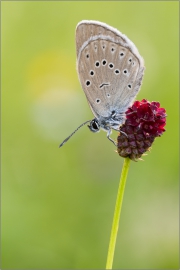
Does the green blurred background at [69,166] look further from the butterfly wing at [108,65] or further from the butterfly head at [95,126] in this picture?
the butterfly wing at [108,65]

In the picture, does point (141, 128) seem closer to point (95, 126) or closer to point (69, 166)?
point (95, 126)

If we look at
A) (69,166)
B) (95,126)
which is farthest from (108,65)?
(69,166)

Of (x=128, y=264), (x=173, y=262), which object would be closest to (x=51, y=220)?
(x=128, y=264)

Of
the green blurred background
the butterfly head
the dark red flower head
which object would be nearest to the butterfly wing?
the butterfly head

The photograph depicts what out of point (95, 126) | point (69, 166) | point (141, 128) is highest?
point (141, 128)

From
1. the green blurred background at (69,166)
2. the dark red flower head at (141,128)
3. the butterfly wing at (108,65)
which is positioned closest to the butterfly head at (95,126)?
the butterfly wing at (108,65)

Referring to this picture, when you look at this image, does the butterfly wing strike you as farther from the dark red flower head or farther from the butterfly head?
the dark red flower head
